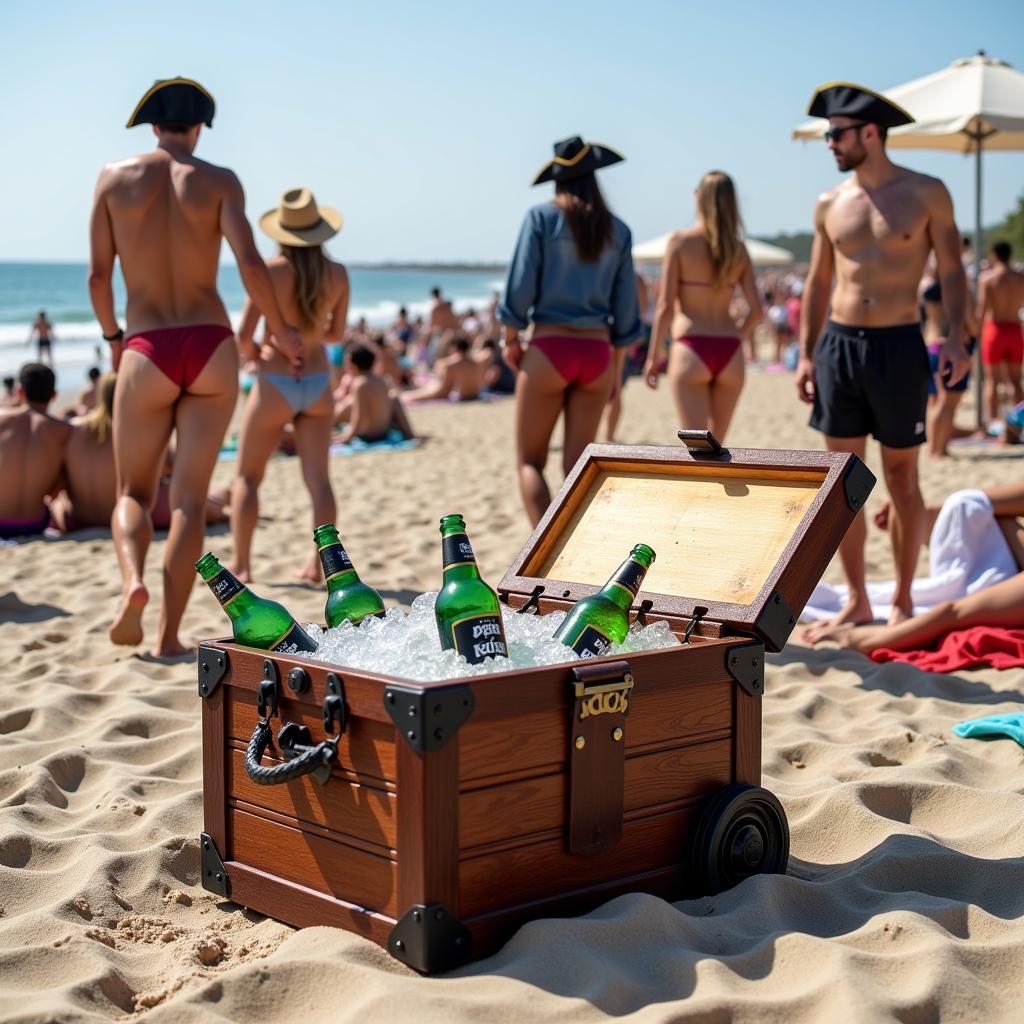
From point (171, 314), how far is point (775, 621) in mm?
2795

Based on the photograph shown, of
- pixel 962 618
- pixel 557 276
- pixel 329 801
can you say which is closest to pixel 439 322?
pixel 557 276

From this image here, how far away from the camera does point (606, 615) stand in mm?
2539

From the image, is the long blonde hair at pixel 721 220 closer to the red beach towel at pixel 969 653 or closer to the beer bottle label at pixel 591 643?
the red beach towel at pixel 969 653

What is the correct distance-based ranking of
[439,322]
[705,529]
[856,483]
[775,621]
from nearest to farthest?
1. [775,621]
2. [856,483]
3. [705,529]
4. [439,322]

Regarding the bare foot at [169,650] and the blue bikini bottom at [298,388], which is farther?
the blue bikini bottom at [298,388]

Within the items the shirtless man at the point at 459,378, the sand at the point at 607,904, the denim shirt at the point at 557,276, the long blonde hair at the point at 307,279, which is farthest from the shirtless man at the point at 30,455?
the shirtless man at the point at 459,378

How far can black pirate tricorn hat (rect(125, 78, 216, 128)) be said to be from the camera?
4.37 meters

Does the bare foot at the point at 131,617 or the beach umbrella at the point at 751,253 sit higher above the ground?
the beach umbrella at the point at 751,253

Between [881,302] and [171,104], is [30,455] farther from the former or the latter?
[881,302]

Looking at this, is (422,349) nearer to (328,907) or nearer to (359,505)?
(359,505)

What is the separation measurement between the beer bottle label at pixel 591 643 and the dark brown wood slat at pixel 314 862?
59cm

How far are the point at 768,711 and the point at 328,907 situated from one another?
6.40 ft

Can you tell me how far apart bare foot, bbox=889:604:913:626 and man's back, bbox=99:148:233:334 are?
283 centimetres

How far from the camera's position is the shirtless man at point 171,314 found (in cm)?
441
